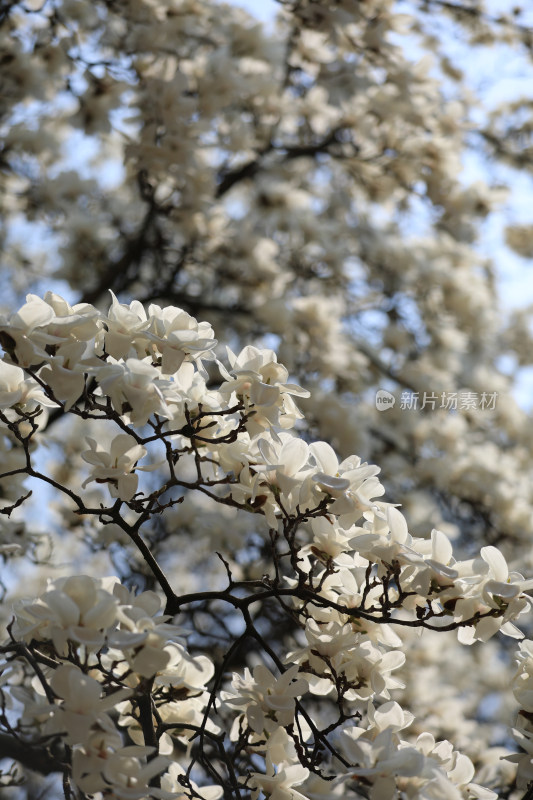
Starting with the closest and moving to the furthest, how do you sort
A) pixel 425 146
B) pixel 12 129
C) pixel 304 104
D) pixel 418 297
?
pixel 12 129, pixel 425 146, pixel 304 104, pixel 418 297

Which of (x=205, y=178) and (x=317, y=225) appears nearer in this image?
(x=205, y=178)

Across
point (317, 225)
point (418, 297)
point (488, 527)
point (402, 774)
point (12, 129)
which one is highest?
point (402, 774)

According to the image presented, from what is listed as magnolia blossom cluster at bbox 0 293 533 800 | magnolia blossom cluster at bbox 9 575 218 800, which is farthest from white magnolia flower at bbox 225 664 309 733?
magnolia blossom cluster at bbox 9 575 218 800

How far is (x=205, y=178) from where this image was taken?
2396mm

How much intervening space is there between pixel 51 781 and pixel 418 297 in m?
2.56

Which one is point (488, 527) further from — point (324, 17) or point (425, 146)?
point (324, 17)

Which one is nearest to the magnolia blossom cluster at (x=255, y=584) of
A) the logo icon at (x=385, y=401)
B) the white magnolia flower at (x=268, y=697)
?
the white magnolia flower at (x=268, y=697)

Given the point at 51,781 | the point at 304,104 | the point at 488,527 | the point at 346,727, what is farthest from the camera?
the point at 304,104

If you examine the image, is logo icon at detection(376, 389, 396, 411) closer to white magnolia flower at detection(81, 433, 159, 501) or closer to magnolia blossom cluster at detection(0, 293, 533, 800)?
A: magnolia blossom cluster at detection(0, 293, 533, 800)

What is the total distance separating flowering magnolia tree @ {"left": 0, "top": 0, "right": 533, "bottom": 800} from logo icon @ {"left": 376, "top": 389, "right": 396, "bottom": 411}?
3cm

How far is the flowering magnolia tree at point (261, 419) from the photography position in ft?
2.98

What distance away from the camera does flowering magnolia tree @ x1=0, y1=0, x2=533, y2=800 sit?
0.91m

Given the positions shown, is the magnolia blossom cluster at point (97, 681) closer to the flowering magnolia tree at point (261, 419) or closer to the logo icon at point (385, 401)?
the flowering magnolia tree at point (261, 419)

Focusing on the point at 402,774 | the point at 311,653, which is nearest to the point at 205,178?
the point at 311,653
